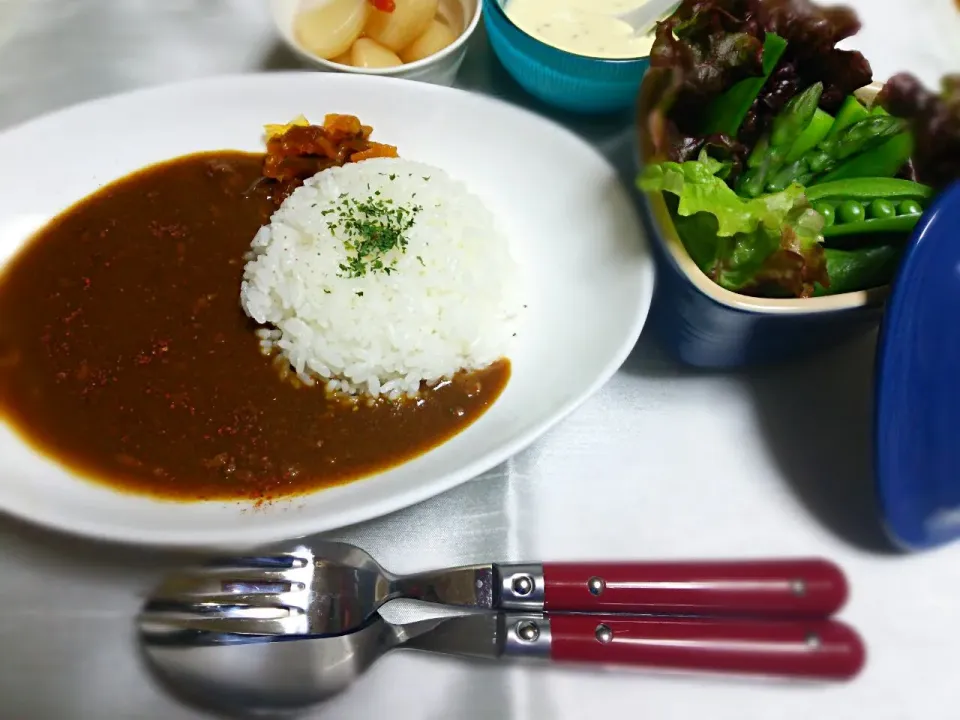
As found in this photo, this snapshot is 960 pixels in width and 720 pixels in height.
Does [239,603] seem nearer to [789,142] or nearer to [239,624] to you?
[239,624]

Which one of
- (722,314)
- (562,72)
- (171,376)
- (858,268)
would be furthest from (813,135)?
(171,376)

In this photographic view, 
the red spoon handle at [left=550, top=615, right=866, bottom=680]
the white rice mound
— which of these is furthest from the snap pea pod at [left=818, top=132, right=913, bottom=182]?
the red spoon handle at [left=550, top=615, right=866, bottom=680]

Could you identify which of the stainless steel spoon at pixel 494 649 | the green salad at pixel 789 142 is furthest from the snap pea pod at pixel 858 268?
the stainless steel spoon at pixel 494 649

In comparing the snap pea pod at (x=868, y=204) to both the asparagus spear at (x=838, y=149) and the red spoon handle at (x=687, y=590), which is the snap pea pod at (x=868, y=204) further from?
the red spoon handle at (x=687, y=590)

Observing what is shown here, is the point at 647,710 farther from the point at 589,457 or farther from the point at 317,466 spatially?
the point at 317,466

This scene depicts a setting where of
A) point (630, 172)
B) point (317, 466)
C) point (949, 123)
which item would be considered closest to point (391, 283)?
point (317, 466)

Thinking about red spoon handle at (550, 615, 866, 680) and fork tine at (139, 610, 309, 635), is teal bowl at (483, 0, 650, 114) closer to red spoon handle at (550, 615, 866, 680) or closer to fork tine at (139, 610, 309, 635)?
red spoon handle at (550, 615, 866, 680)
